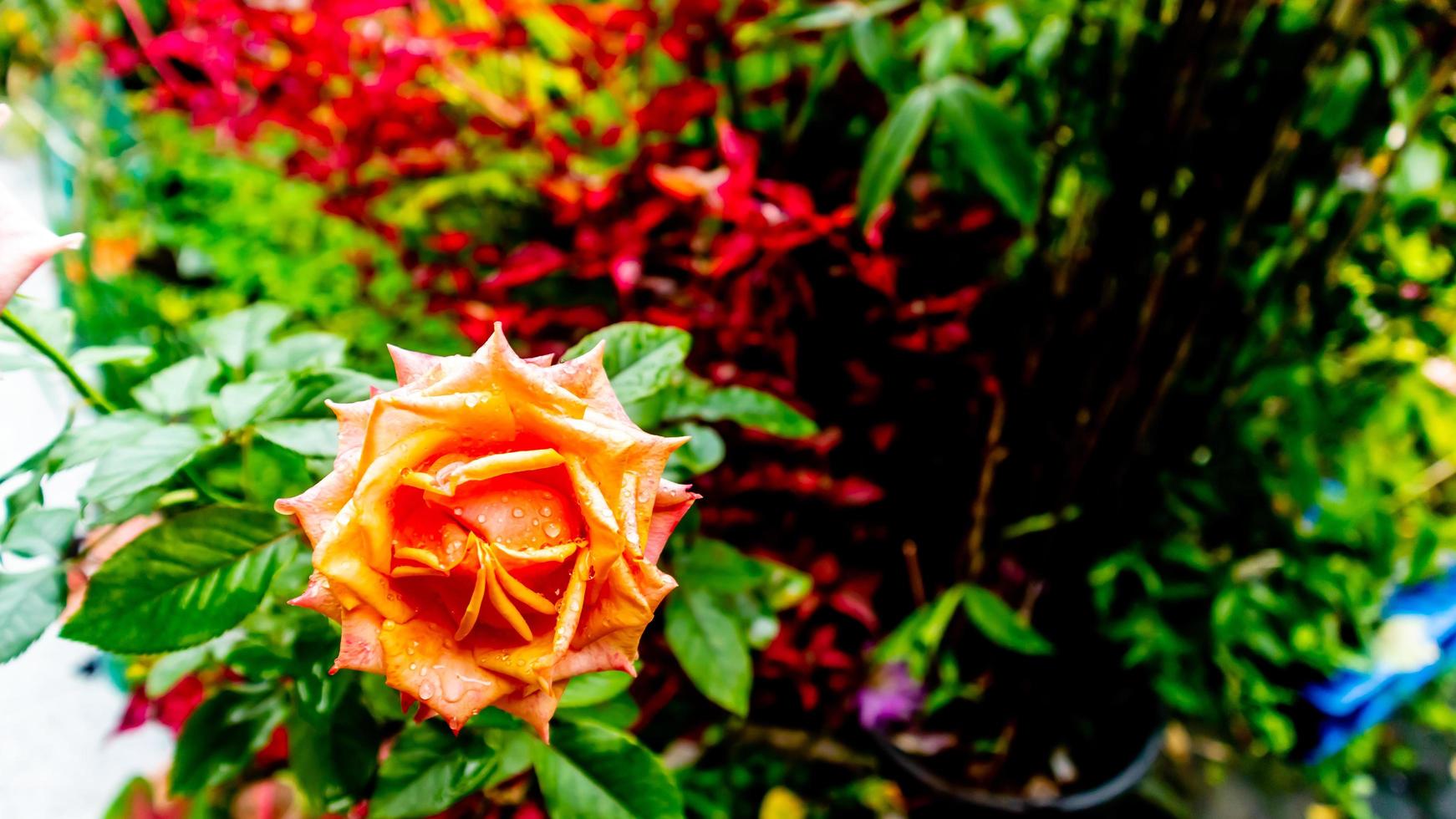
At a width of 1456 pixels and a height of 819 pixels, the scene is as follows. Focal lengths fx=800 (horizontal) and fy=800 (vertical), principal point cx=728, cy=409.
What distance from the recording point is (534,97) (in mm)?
1112

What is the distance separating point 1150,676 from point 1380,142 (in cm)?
66

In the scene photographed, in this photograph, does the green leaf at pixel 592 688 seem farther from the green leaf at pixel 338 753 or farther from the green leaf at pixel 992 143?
the green leaf at pixel 992 143

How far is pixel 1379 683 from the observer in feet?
3.35

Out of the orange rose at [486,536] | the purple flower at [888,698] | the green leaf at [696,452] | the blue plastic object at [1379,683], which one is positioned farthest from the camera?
the blue plastic object at [1379,683]

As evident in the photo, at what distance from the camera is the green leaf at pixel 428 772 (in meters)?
0.47

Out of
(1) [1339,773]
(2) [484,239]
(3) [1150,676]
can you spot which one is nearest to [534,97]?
(2) [484,239]

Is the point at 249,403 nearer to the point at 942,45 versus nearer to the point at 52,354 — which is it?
the point at 52,354

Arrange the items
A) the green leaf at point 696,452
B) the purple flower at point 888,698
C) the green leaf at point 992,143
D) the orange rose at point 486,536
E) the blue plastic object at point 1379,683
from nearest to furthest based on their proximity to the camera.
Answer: the orange rose at point 486,536 → the green leaf at point 696,452 → the green leaf at point 992,143 → the purple flower at point 888,698 → the blue plastic object at point 1379,683

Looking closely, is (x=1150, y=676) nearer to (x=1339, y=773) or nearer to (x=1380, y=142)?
(x=1339, y=773)

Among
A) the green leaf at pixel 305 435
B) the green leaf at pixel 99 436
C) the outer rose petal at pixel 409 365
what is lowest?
the green leaf at pixel 99 436

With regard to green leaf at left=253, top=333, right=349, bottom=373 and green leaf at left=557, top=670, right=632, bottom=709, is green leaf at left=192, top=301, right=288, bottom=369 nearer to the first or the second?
green leaf at left=253, top=333, right=349, bottom=373

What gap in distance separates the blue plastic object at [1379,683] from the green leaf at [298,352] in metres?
1.24

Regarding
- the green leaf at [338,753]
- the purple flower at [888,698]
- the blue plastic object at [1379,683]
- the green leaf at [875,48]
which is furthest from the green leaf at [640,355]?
the blue plastic object at [1379,683]

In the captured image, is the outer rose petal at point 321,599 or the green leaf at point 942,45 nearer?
the outer rose petal at point 321,599
